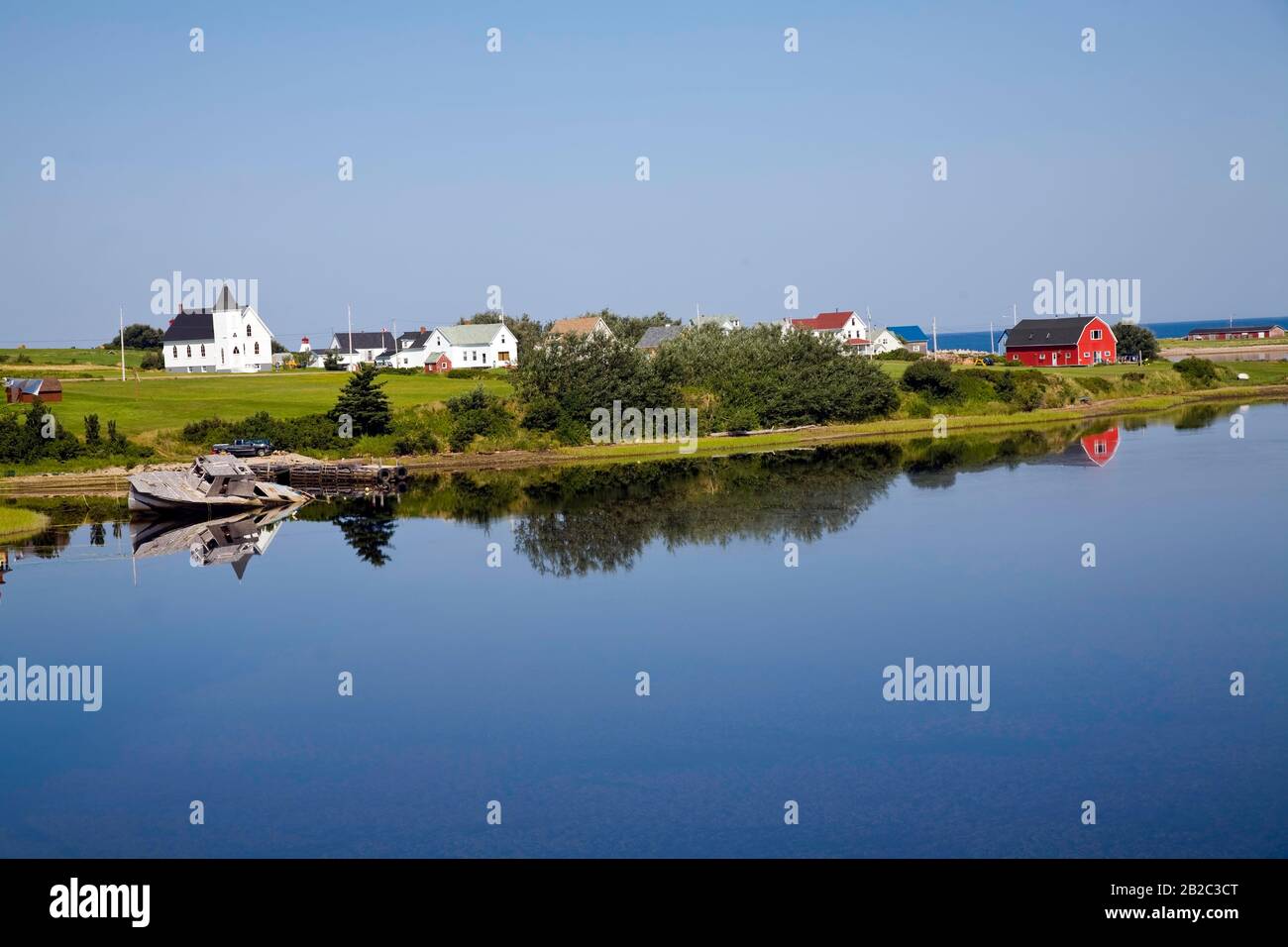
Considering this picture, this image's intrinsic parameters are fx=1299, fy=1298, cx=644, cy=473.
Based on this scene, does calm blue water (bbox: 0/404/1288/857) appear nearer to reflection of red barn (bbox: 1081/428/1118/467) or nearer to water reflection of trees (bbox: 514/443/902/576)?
water reflection of trees (bbox: 514/443/902/576)

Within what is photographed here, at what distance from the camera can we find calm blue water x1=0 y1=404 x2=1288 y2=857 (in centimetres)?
1884

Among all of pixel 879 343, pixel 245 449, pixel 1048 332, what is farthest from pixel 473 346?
pixel 245 449

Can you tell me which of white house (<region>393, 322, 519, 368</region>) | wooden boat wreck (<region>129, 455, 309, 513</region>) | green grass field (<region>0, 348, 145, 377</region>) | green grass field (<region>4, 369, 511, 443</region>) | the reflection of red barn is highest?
white house (<region>393, 322, 519, 368</region>)

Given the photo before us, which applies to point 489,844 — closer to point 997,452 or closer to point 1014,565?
point 1014,565

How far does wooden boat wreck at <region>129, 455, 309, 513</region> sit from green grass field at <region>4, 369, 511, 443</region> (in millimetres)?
11395

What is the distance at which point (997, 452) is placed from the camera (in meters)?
65.7

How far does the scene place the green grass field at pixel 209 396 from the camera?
221ft

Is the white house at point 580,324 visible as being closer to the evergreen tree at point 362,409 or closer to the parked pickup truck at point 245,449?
the evergreen tree at point 362,409

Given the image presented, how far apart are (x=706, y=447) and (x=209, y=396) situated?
1184 inches

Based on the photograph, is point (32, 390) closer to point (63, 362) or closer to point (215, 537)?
point (215, 537)

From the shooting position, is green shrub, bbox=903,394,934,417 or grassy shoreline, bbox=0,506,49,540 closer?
grassy shoreline, bbox=0,506,49,540

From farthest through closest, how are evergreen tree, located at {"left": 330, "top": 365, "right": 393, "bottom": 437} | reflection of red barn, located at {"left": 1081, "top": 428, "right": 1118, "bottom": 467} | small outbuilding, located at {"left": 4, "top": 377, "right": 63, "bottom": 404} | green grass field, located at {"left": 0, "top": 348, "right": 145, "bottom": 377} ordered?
green grass field, located at {"left": 0, "top": 348, "right": 145, "bottom": 377}, small outbuilding, located at {"left": 4, "top": 377, "right": 63, "bottom": 404}, evergreen tree, located at {"left": 330, "top": 365, "right": 393, "bottom": 437}, reflection of red barn, located at {"left": 1081, "top": 428, "right": 1118, "bottom": 467}

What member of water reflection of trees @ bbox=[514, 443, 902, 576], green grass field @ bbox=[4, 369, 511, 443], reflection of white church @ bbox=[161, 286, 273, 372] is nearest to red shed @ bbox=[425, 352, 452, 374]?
reflection of white church @ bbox=[161, 286, 273, 372]
